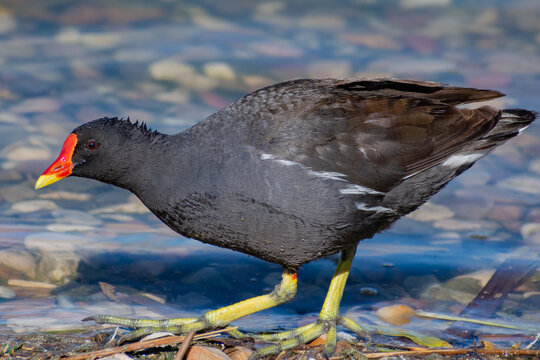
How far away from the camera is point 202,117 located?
7492 mm

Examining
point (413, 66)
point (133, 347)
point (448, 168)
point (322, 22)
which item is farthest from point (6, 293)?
point (322, 22)

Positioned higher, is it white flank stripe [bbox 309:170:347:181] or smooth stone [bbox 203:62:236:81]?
smooth stone [bbox 203:62:236:81]

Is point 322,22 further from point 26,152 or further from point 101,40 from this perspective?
point 26,152

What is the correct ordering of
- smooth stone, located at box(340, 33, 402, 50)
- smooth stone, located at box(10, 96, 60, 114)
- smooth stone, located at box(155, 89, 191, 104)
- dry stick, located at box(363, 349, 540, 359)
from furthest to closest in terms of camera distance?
1. smooth stone, located at box(340, 33, 402, 50)
2. smooth stone, located at box(155, 89, 191, 104)
3. smooth stone, located at box(10, 96, 60, 114)
4. dry stick, located at box(363, 349, 540, 359)

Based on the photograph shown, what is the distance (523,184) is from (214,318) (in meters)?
3.39

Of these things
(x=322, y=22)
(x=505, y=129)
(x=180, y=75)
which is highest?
(x=322, y=22)

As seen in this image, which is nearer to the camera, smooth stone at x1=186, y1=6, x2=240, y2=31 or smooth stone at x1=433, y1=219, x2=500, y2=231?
smooth stone at x1=433, y1=219, x2=500, y2=231

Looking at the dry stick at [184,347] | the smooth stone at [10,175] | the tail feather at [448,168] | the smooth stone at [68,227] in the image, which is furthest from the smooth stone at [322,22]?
the dry stick at [184,347]

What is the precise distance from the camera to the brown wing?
4246 mm

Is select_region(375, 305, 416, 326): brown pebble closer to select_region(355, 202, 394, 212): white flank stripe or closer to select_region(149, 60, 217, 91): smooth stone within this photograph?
select_region(355, 202, 394, 212): white flank stripe

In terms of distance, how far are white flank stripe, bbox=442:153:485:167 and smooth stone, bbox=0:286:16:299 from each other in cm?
287

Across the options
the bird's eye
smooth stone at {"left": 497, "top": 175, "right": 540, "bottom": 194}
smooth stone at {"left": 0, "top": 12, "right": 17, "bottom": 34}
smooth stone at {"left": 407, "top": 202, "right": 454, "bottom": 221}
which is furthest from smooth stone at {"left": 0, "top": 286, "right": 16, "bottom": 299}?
smooth stone at {"left": 0, "top": 12, "right": 17, "bottom": 34}

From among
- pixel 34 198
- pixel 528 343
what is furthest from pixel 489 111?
pixel 34 198

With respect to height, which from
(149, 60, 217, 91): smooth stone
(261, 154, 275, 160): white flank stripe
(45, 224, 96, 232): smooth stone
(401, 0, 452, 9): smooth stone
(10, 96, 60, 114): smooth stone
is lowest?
(45, 224, 96, 232): smooth stone
